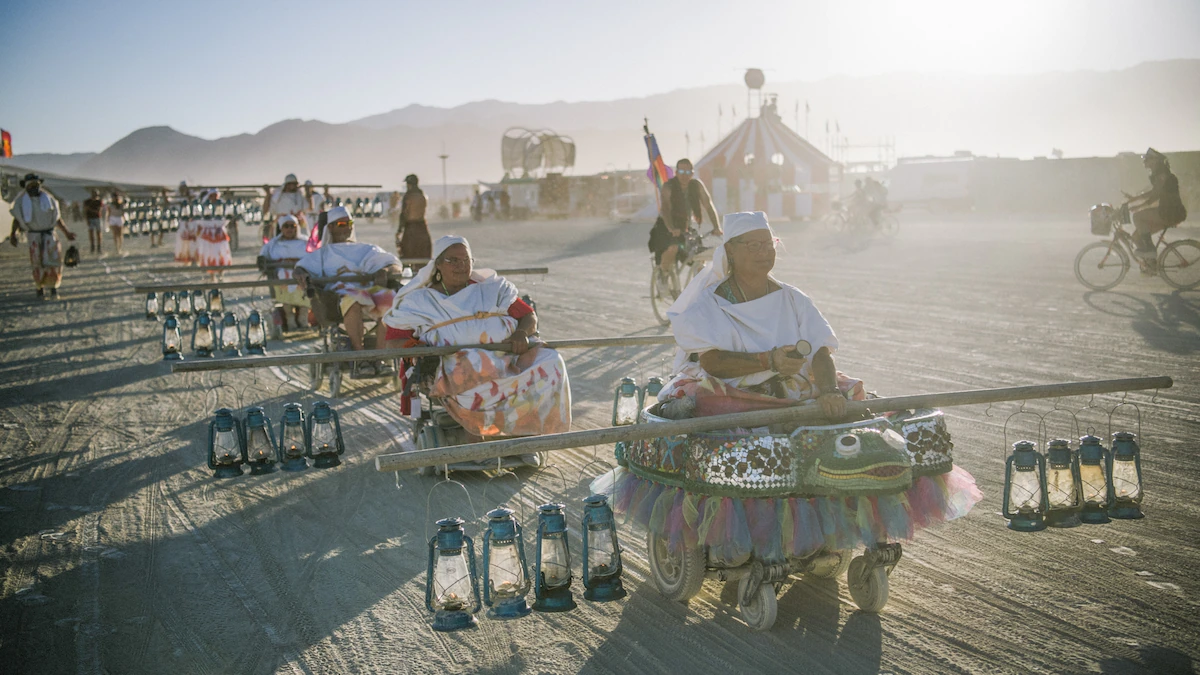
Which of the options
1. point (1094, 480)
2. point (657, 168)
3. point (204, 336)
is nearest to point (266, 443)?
point (1094, 480)

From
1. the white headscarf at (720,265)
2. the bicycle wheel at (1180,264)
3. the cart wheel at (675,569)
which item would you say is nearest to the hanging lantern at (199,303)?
the white headscarf at (720,265)

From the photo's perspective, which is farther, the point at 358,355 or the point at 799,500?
the point at 358,355

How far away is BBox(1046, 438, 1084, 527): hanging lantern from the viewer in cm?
496

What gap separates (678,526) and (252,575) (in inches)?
93.2

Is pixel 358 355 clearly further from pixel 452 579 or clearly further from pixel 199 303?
pixel 199 303

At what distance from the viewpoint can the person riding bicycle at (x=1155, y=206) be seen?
48.6 feet

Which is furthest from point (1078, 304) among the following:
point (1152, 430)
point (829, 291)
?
point (1152, 430)

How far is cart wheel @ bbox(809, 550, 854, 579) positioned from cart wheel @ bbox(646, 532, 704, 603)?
0.52 metres

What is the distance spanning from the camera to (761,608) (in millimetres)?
4551

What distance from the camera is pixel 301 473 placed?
7.55 meters

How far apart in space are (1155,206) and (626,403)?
10.7m

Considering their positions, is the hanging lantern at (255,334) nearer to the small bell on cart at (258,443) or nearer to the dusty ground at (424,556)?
the dusty ground at (424,556)

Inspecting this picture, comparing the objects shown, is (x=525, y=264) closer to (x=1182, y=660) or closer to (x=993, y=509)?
(x=993, y=509)

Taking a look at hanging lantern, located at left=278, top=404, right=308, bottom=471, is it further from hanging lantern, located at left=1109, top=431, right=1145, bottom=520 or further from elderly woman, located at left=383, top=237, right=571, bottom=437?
hanging lantern, located at left=1109, top=431, right=1145, bottom=520
